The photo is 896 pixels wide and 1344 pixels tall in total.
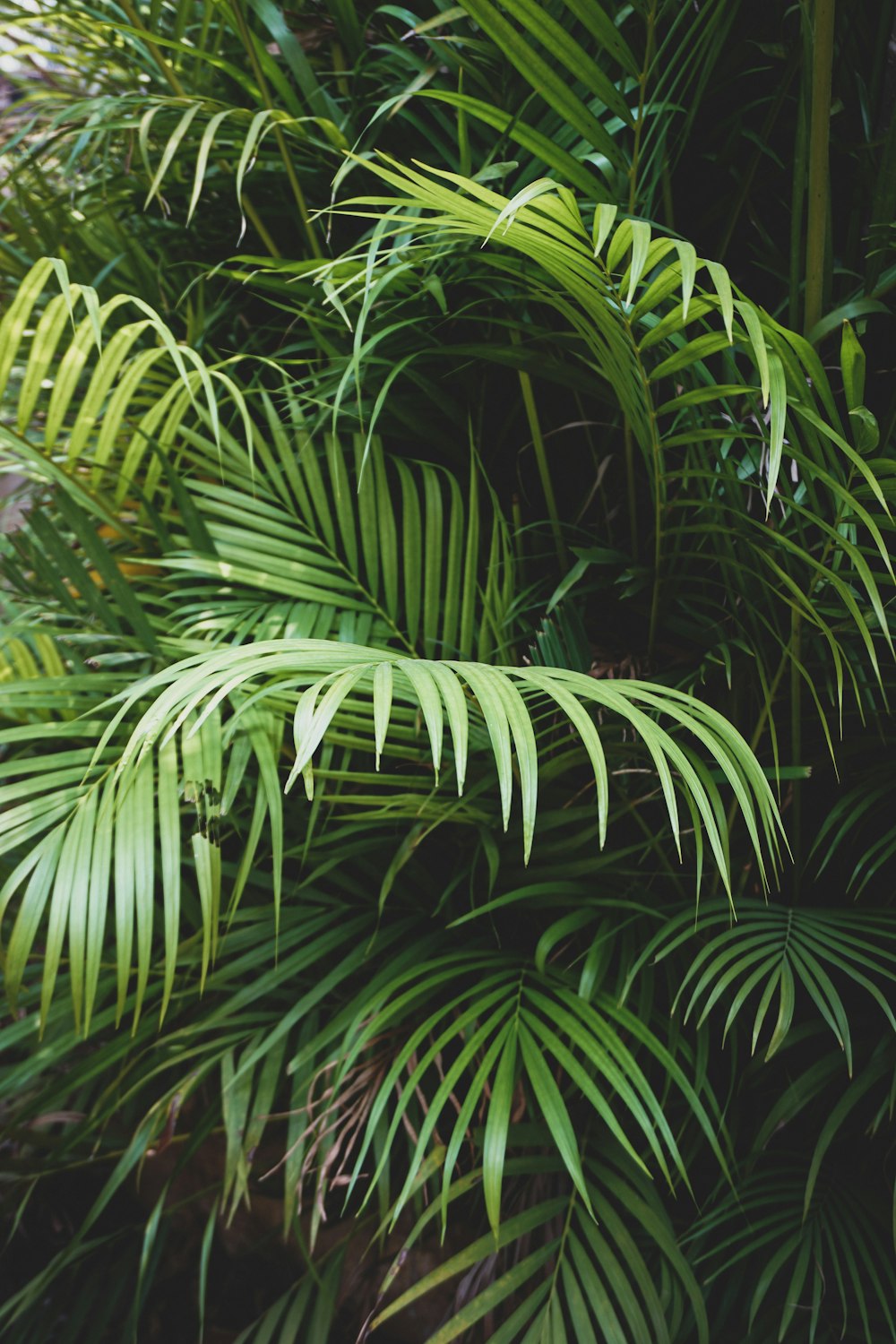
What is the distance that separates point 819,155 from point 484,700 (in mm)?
412

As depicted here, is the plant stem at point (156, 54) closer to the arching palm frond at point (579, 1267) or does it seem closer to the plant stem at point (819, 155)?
the plant stem at point (819, 155)

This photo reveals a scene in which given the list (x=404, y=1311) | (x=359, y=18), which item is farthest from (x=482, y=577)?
(x=404, y=1311)

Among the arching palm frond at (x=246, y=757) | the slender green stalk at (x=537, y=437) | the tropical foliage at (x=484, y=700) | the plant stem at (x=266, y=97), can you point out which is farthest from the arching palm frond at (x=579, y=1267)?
the plant stem at (x=266, y=97)

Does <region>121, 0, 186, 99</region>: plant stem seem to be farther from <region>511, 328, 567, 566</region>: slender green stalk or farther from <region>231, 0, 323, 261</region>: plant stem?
<region>511, 328, 567, 566</region>: slender green stalk

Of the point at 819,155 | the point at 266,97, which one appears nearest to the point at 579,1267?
the point at 819,155

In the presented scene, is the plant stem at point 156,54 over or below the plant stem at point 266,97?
over

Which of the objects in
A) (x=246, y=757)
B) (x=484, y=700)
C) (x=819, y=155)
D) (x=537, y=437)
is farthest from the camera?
(x=537, y=437)

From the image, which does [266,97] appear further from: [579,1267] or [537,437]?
[579,1267]

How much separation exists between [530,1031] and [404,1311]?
1.41ft

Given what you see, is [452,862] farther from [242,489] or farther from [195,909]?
[242,489]

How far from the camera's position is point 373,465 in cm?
87

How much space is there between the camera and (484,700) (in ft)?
1.60

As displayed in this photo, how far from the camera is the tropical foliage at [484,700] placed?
617mm

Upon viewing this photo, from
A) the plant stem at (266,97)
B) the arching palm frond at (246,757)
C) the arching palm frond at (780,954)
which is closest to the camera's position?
the arching palm frond at (246,757)
